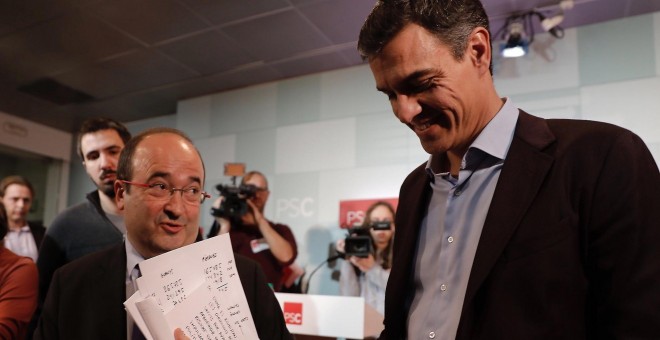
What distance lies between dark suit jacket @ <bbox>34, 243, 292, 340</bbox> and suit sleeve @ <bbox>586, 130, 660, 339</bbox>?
852 mm

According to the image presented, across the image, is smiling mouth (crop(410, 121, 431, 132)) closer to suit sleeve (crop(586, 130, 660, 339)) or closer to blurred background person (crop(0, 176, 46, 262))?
suit sleeve (crop(586, 130, 660, 339))

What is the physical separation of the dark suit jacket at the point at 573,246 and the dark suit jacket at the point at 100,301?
0.69 m

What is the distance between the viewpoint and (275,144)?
17.6 ft

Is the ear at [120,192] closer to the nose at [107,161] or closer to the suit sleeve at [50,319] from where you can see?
the suit sleeve at [50,319]

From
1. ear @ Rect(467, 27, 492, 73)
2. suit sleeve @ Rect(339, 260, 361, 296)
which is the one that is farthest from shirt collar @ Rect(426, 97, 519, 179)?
suit sleeve @ Rect(339, 260, 361, 296)

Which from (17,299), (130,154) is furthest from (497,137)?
(17,299)

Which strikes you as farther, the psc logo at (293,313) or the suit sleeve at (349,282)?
the suit sleeve at (349,282)

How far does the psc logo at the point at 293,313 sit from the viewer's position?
2.17 m

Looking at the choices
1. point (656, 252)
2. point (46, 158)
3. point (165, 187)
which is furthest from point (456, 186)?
point (46, 158)

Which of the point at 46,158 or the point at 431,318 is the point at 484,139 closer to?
the point at 431,318

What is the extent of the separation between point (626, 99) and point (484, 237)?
12.1 feet

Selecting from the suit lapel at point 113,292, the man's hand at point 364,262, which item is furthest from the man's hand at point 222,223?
the suit lapel at point 113,292

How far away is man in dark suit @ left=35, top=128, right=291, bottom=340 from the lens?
53.4 inches

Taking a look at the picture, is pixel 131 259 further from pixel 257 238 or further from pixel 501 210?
pixel 257 238
